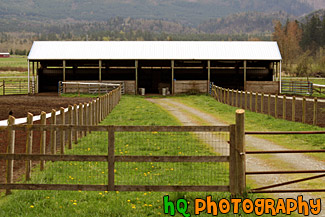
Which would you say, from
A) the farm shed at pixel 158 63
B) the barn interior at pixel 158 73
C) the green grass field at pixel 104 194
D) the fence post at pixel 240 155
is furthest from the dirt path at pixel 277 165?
the barn interior at pixel 158 73

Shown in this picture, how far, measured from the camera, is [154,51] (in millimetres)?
51750

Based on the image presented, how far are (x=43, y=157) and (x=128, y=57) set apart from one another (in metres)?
41.5

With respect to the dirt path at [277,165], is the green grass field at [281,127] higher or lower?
higher

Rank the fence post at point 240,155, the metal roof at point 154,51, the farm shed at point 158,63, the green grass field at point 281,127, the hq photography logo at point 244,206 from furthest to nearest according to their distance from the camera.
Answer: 1. the metal roof at point 154,51
2. the farm shed at point 158,63
3. the green grass field at point 281,127
4. the fence post at point 240,155
5. the hq photography logo at point 244,206

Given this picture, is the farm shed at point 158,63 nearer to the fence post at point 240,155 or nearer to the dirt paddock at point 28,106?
the dirt paddock at point 28,106

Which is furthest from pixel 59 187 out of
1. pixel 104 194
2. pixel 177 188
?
pixel 177 188

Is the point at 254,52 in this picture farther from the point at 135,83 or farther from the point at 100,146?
the point at 100,146

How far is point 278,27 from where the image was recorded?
156m

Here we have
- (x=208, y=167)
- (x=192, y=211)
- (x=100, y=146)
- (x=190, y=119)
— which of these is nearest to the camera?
(x=192, y=211)

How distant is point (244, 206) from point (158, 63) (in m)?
48.4

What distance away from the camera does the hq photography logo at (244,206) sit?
318 inches

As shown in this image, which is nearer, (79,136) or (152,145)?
(152,145)

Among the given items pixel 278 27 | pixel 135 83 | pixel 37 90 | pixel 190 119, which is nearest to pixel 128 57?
pixel 135 83

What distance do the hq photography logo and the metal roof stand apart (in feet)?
137
